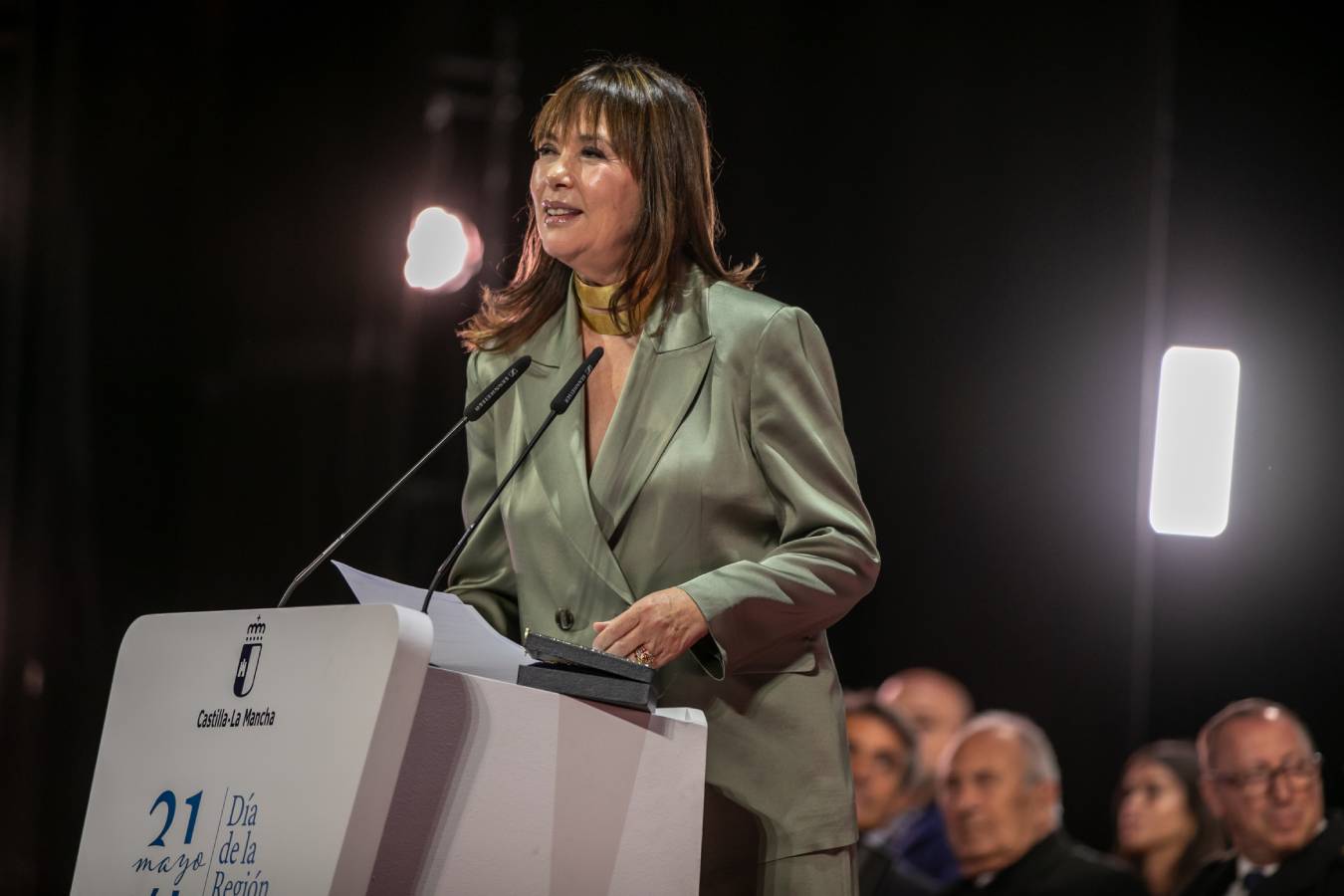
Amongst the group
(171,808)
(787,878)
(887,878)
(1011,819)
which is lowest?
(887,878)

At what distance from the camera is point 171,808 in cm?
135

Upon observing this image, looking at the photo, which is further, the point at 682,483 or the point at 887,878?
the point at 887,878

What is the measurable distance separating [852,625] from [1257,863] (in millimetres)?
1006

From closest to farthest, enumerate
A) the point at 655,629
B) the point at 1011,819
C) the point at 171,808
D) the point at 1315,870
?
the point at 171,808 < the point at 655,629 < the point at 1315,870 < the point at 1011,819

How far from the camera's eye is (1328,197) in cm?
332

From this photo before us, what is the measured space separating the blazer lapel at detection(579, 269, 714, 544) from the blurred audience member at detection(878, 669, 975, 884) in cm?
203

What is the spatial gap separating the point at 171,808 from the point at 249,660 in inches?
5.9

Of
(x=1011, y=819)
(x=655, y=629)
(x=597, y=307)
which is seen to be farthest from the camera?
(x=1011, y=819)

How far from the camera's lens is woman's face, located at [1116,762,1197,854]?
10.8 ft

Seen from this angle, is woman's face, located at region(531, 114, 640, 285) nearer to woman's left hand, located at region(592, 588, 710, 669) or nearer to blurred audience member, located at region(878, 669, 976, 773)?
woman's left hand, located at region(592, 588, 710, 669)

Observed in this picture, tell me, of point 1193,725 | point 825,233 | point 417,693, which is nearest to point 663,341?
point 417,693

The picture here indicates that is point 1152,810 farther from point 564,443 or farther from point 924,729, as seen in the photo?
point 564,443

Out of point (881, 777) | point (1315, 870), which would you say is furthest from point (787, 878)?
point (881, 777)

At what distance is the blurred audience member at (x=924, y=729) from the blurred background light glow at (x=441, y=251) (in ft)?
4.54
